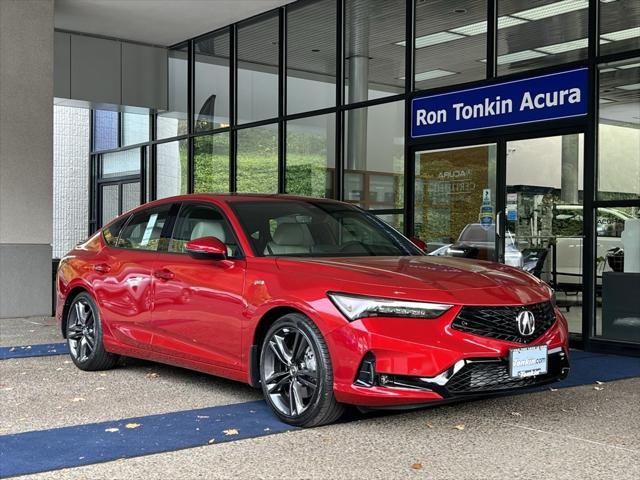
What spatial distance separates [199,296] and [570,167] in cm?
493

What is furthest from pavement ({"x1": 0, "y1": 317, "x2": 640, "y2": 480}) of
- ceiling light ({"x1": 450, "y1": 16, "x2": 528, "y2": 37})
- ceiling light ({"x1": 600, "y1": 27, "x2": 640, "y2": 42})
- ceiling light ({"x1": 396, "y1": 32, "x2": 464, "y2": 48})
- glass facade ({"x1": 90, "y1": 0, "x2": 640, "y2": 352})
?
ceiling light ({"x1": 396, "y1": 32, "x2": 464, "y2": 48})

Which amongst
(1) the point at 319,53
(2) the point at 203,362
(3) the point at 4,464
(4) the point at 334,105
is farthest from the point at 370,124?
(3) the point at 4,464

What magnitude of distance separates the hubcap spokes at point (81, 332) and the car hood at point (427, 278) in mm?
2353

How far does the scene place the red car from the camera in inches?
179

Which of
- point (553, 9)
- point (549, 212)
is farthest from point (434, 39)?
point (549, 212)

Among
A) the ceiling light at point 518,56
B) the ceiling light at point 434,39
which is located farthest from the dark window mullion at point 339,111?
the ceiling light at point 518,56

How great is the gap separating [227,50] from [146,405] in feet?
32.2

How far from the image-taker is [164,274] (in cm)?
602

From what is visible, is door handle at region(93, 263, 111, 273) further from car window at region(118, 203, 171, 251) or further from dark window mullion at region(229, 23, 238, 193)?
dark window mullion at region(229, 23, 238, 193)

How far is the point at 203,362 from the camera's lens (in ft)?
18.4

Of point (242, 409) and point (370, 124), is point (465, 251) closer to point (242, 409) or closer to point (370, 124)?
point (370, 124)

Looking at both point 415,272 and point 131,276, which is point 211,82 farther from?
point 415,272

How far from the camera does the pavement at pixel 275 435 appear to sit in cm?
408

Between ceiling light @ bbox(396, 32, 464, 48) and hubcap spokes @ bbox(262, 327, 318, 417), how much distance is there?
252 inches
